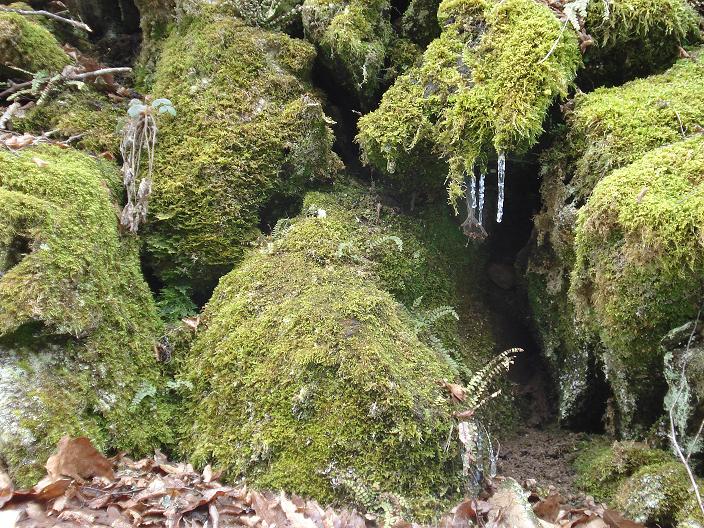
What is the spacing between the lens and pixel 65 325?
3.68m

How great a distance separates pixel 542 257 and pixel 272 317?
116 inches

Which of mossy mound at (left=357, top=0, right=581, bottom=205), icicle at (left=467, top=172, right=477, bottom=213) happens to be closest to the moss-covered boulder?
mossy mound at (left=357, top=0, right=581, bottom=205)

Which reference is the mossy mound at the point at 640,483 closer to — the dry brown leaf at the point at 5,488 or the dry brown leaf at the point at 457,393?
the dry brown leaf at the point at 457,393

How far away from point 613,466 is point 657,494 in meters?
0.58

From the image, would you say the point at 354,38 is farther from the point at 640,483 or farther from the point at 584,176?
the point at 640,483

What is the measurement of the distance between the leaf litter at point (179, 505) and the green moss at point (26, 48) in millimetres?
3994

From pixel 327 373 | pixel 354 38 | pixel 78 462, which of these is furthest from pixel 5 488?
pixel 354 38

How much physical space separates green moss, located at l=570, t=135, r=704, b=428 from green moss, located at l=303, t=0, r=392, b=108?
2887 millimetres

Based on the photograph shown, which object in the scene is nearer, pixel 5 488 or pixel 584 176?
pixel 5 488

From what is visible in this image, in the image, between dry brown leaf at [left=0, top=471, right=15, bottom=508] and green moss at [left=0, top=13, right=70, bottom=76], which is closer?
dry brown leaf at [left=0, top=471, right=15, bottom=508]

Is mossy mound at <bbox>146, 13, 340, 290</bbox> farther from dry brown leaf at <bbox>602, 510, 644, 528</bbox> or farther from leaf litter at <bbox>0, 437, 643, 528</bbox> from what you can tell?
dry brown leaf at <bbox>602, 510, 644, 528</bbox>

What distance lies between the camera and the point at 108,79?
5.91 m

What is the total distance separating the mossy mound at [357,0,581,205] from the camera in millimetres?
4363

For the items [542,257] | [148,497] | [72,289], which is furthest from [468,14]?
[148,497]
